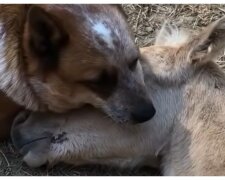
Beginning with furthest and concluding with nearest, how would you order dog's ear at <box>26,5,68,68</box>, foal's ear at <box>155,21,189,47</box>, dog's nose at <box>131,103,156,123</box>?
foal's ear at <box>155,21,189,47</box>, dog's nose at <box>131,103,156,123</box>, dog's ear at <box>26,5,68,68</box>

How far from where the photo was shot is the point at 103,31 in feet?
11.2

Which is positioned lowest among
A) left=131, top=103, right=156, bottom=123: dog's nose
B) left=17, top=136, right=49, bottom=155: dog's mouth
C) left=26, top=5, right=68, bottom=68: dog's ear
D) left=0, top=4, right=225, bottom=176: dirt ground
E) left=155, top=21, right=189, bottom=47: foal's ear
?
left=17, top=136, right=49, bottom=155: dog's mouth

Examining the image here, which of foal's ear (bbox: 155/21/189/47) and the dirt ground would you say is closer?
foal's ear (bbox: 155/21/189/47)

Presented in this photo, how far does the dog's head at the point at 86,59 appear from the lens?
341 centimetres

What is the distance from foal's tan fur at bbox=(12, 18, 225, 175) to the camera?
3.70 meters

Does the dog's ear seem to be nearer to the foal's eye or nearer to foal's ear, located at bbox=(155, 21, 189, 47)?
the foal's eye

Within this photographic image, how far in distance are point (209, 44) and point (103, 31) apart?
0.68 meters

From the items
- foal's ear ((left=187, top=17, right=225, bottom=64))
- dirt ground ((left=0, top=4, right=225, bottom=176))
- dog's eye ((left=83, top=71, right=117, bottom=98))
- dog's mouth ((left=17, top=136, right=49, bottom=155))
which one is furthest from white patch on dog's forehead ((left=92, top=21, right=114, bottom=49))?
dirt ground ((left=0, top=4, right=225, bottom=176))

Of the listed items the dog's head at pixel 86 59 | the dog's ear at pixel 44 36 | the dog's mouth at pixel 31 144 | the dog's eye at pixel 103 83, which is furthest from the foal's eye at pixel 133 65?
the dog's mouth at pixel 31 144

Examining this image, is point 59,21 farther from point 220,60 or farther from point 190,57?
point 220,60

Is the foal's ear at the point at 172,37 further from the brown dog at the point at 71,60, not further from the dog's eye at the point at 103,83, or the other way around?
the dog's eye at the point at 103,83

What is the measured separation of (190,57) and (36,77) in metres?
0.87

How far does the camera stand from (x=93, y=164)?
3.84 metres

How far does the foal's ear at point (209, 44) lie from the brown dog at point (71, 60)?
0.36m
